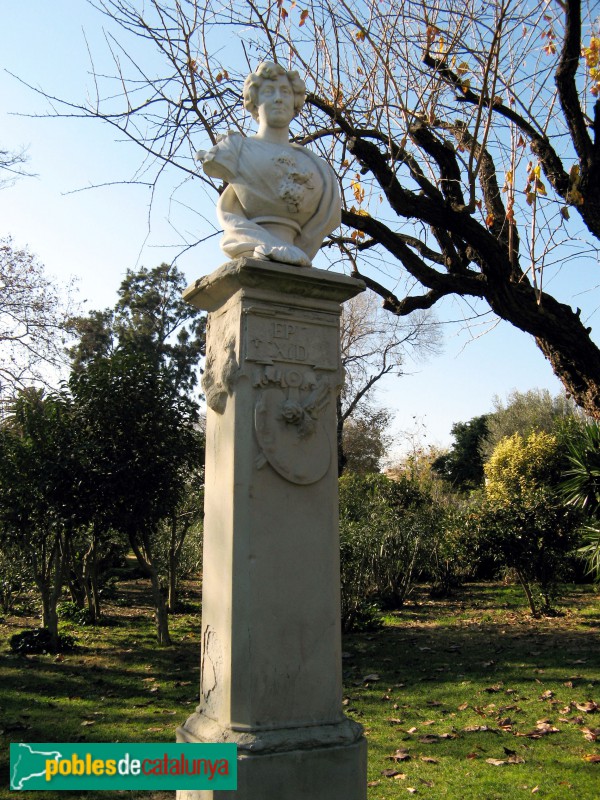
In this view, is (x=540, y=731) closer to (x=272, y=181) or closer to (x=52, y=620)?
(x=272, y=181)

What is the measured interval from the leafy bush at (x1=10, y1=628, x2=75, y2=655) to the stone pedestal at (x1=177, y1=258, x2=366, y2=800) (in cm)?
631

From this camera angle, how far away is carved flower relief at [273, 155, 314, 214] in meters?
4.01

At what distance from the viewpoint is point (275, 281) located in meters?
3.71

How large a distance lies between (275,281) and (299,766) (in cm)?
235

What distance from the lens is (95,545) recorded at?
10531mm

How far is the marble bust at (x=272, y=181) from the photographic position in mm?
4000

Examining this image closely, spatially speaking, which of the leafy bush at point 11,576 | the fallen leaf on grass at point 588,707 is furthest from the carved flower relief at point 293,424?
the leafy bush at point 11,576

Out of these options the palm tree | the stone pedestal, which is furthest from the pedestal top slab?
the palm tree

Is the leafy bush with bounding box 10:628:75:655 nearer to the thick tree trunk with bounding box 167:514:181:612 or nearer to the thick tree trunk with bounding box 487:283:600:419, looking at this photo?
the thick tree trunk with bounding box 167:514:181:612

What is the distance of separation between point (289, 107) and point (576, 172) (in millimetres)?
3868

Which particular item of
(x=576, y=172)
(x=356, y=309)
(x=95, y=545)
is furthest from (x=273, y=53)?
(x=356, y=309)

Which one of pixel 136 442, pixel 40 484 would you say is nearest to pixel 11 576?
pixel 40 484
